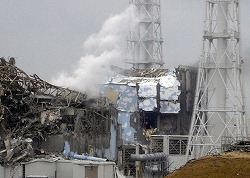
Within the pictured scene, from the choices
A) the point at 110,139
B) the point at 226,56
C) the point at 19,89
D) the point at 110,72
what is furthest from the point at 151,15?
Result: the point at 19,89

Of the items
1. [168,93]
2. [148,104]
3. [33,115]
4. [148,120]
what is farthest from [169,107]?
[33,115]

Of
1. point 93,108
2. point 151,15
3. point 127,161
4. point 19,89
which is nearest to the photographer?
point 19,89

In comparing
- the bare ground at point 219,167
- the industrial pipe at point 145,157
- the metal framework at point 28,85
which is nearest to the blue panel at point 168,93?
the industrial pipe at point 145,157

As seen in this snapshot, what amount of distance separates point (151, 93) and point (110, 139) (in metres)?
16.0

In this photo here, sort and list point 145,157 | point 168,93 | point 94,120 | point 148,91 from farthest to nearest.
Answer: point 168,93
point 148,91
point 145,157
point 94,120

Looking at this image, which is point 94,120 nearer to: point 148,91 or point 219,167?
point 148,91

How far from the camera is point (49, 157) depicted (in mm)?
50812

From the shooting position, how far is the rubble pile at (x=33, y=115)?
51125 millimetres

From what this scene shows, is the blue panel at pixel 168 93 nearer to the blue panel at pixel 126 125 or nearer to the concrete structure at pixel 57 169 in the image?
the blue panel at pixel 126 125

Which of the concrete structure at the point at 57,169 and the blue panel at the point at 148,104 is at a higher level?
the blue panel at the point at 148,104

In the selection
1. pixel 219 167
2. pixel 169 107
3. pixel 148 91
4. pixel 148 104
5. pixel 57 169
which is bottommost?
pixel 57 169

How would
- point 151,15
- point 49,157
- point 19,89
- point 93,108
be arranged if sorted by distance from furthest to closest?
point 151,15, point 93,108, point 19,89, point 49,157

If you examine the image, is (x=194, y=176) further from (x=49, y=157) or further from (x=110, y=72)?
(x=110, y=72)

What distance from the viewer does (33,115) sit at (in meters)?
55.2
